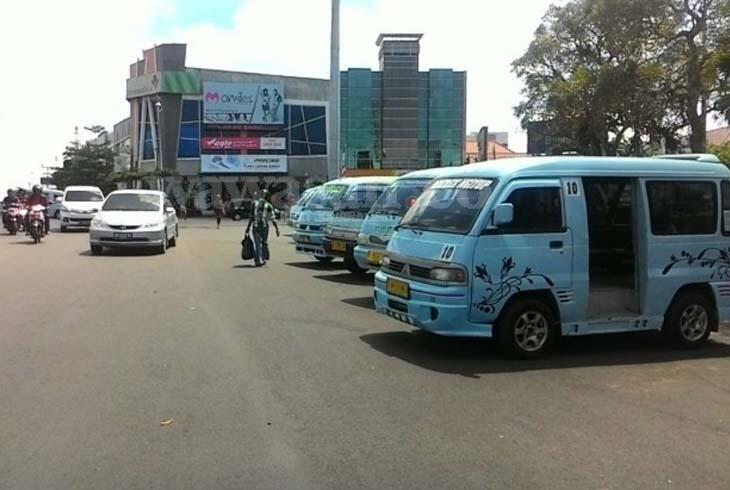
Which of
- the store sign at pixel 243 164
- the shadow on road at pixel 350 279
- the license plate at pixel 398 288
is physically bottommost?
the shadow on road at pixel 350 279

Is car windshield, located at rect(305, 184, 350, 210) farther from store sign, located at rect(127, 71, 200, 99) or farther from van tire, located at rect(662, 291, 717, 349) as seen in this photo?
store sign, located at rect(127, 71, 200, 99)

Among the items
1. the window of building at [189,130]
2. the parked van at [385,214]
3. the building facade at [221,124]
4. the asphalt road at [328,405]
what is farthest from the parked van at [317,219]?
the window of building at [189,130]

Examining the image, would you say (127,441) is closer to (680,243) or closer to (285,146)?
(680,243)

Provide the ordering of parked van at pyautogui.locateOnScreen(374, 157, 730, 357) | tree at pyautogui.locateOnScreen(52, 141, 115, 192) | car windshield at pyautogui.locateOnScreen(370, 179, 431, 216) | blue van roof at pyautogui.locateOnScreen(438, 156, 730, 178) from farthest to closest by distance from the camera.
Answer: tree at pyautogui.locateOnScreen(52, 141, 115, 192), car windshield at pyautogui.locateOnScreen(370, 179, 431, 216), blue van roof at pyautogui.locateOnScreen(438, 156, 730, 178), parked van at pyautogui.locateOnScreen(374, 157, 730, 357)

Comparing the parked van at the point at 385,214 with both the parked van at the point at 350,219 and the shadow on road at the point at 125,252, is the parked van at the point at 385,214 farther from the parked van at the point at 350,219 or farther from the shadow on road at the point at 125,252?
the shadow on road at the point at 125,252

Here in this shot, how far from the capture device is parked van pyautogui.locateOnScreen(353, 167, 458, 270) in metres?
12.5

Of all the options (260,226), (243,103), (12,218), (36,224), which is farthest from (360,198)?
(243,103)

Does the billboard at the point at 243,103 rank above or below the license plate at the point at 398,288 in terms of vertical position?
above

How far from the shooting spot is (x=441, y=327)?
26.2 feet

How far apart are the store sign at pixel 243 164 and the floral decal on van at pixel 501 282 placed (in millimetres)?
54688

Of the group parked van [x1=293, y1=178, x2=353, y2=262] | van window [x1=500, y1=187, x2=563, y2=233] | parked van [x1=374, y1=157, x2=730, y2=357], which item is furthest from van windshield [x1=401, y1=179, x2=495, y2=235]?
parked van [x1=293, y1=178, x2=353, y2=262]

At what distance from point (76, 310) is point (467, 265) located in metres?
5.78

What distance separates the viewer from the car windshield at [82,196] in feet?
101

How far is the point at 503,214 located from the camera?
7.97 meters
